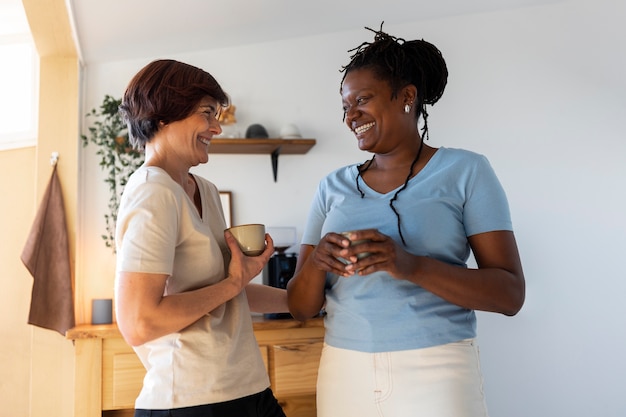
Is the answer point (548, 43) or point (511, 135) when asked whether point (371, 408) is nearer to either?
point (511, 135)

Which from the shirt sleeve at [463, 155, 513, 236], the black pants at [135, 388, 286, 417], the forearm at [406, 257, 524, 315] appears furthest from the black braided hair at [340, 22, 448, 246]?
the black pants at [135, 388, 286, 417]

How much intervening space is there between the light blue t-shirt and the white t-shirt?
8.7 inches

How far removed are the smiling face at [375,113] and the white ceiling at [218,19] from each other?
4.80ft

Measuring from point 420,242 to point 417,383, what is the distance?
0.92ft

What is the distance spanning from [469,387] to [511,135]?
2256 mm

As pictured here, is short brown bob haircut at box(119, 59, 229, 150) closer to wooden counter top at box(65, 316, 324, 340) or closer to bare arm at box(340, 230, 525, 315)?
bare arm at box(340, 230, 525, 315)

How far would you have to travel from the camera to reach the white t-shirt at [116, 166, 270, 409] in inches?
40.9

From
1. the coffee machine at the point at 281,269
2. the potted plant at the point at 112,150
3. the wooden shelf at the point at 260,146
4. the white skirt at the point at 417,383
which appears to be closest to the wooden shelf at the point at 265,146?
the wooden shelf at the point at 260,146

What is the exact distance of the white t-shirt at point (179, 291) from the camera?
1040mm

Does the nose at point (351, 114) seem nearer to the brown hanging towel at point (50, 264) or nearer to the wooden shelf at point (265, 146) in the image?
the wooden shelf at point (265, 146)

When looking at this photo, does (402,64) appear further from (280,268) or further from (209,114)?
(280,268)

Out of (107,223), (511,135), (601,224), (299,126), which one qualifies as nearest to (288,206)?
(299,126)

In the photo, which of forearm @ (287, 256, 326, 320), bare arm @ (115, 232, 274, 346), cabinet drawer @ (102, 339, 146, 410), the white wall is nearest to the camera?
bare arm @ (115, 232, 274, 346)

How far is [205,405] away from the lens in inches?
A: 42.4
